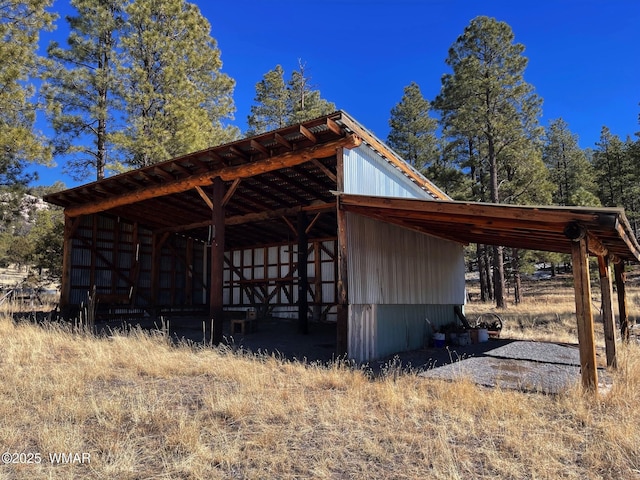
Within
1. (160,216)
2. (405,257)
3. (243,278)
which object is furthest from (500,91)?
(160,216)

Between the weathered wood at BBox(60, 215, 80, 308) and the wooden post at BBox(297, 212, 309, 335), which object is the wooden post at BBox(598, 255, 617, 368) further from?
the weathered wood at BBox(60, 215, 80, 308)

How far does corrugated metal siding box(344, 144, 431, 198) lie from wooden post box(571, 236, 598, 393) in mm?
A: 4646

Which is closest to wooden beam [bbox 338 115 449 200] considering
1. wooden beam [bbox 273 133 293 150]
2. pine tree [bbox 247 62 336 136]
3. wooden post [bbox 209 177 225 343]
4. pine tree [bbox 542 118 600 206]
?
wooden beam [bbox 273 133 293 150]

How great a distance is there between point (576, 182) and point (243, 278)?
1212 inches

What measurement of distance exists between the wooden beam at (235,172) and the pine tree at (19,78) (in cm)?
268

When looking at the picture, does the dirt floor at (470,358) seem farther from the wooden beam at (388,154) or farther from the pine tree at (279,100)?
the pine tree at (279,100)

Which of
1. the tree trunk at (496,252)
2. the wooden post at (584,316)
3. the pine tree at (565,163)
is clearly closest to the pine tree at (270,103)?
the tree trunk at (496,252)

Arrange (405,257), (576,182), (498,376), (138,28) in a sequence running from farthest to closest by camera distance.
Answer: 1. (576,182)
2. (138,28)
3. (405,257)
4. (498,376)

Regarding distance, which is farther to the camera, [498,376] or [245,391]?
[498,376]

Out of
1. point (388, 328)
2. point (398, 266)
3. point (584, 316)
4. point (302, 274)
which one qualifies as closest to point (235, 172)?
point (302, 274)

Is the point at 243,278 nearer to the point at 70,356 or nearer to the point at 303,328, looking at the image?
the point at 303,328

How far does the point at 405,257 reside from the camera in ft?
36.9

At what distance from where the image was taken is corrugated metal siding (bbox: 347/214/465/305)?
30.9 ft

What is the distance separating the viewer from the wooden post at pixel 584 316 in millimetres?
5922
